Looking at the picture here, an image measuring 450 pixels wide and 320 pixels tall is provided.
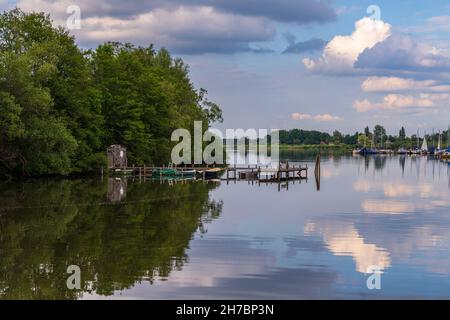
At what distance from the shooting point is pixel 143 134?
86375mm

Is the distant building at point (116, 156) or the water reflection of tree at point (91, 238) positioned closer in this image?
the water reflection of tree at point (91, 238)

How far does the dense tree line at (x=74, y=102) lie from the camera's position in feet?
200

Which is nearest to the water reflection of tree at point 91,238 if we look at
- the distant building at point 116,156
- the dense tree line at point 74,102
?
the dense tree line at point 74,102

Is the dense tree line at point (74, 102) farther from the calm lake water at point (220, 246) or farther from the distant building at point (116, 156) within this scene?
the calm lake water at point (220, 246)

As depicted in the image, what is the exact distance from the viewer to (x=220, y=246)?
2672 centimetres

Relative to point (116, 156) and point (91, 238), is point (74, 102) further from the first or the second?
point (91, 238)

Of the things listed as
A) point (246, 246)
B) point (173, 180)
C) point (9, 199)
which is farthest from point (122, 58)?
point (246, 246)

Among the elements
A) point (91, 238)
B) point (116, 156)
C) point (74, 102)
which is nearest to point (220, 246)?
point (91, 238)

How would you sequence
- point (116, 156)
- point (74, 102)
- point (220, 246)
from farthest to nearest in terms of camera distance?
point (116, 156), point (74, 102), point (220, 246)

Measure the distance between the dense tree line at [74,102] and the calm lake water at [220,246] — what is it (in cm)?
1372

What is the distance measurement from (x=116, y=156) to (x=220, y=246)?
188 feet

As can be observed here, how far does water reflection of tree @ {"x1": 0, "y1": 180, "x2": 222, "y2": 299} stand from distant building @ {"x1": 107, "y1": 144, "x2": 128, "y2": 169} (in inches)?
1184

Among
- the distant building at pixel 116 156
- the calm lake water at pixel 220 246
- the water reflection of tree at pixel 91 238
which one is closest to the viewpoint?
the calm lake water at pixel 220 246
